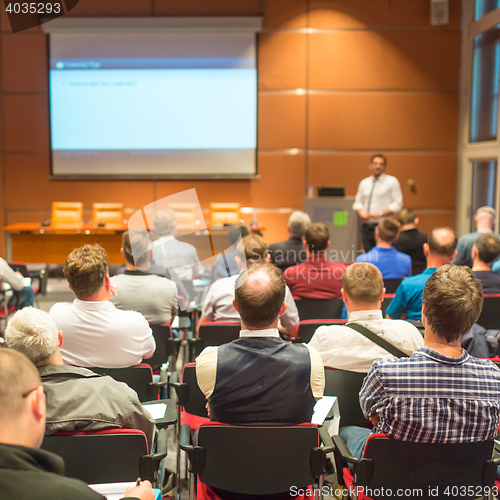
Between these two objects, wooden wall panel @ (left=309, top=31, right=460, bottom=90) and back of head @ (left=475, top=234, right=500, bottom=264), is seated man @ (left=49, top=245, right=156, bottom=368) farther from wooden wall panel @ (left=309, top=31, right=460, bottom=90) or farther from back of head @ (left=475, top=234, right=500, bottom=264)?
wooden wall panel @ (left=309, top=31, right=460, bottom=90)

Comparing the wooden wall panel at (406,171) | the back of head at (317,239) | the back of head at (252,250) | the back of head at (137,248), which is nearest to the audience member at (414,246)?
the back of head at (317,239)

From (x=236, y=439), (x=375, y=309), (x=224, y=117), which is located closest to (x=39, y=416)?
(x=236, y=439)

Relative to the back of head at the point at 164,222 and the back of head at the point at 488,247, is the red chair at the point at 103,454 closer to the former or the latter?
the back of head at the point at 164,222

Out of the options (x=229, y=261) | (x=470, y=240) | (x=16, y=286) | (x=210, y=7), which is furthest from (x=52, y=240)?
(x=470, y=240)

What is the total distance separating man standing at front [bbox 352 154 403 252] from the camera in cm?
702

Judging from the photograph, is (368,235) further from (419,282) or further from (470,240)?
(419,282)

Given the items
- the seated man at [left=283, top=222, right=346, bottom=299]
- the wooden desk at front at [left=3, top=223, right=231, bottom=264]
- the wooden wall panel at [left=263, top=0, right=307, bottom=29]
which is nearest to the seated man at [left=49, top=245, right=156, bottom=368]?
the seated man at [left=283, top=222, right=346, bottom=299]

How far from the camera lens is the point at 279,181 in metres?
7.96

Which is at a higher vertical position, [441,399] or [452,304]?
[452,304]

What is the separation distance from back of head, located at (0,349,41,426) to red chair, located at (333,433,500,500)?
105 cm

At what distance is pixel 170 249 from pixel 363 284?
1.12 meters

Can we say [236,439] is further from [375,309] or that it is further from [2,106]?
[2,106]

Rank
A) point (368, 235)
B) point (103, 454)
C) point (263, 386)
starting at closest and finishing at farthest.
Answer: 1. point (103, 454)
2. point (263, 386)
3. point (368, 235)

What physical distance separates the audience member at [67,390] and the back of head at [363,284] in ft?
3.55
